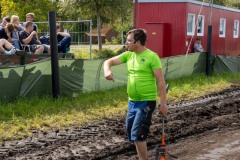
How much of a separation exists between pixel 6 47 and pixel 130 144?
5681mm

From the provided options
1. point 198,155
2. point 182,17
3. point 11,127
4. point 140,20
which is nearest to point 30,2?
point 140,20

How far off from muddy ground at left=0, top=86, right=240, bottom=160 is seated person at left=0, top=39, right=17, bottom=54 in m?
3.89

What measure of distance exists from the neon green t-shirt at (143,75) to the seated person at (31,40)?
23.7ft

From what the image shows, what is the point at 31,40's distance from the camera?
39.3 ft

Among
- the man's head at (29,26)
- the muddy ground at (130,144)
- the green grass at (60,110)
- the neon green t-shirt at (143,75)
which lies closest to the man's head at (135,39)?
the neon green t-shirt at (143,75)

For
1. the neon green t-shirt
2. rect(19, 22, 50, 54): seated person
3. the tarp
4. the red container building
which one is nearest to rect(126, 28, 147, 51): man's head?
the neon green t-shirt

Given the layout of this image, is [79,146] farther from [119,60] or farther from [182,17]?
[182,17]

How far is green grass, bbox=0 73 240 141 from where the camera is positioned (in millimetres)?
7875

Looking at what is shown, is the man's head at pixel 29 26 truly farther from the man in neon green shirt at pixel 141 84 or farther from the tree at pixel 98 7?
the tree at pixel 98 7

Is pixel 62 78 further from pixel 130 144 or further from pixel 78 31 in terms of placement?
pixel 78 31

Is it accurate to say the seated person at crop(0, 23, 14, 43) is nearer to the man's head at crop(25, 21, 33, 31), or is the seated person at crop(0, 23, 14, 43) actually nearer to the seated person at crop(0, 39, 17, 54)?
the seated person at crop(0, 39, 17, 54)

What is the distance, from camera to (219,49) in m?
24.0

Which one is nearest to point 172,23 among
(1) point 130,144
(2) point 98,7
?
(2) point 98,7

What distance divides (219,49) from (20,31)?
15.0 metres
